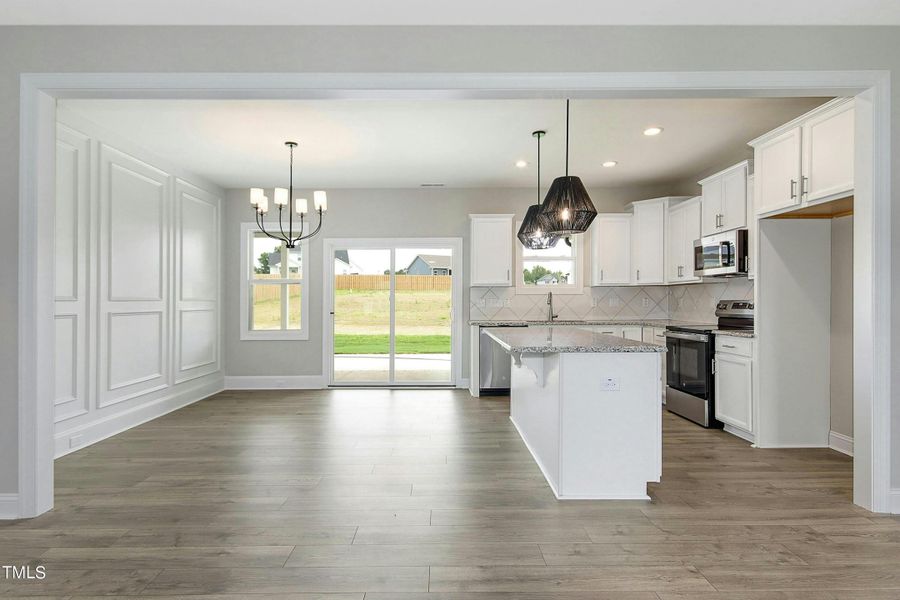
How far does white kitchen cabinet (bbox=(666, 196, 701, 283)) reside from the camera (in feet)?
16.9

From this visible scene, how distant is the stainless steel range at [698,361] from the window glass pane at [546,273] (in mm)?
1792

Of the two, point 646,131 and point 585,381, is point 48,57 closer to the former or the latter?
point 585,381

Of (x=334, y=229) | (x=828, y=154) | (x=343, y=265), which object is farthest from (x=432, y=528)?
(x=334, y=229)

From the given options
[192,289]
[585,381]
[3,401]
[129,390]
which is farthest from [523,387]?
[192,289]

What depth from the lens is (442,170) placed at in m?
5.54

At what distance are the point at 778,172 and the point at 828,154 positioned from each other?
1.53ft

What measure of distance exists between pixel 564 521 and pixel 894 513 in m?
1.80

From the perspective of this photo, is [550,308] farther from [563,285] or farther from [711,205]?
[711,205]

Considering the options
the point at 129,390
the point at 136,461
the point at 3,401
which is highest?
the point at 3,401

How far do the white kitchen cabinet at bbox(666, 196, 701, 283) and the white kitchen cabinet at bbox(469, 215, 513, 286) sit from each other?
1868 millimetres

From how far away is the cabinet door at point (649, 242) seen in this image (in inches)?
226

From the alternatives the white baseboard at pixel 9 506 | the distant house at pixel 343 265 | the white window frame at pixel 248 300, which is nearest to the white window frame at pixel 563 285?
the distant house at pixel 343 265

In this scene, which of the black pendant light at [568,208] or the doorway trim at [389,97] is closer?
the doorway trim at [389,97]

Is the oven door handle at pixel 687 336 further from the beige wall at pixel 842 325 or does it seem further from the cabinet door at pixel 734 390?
the beige wall at pixel 842 325
